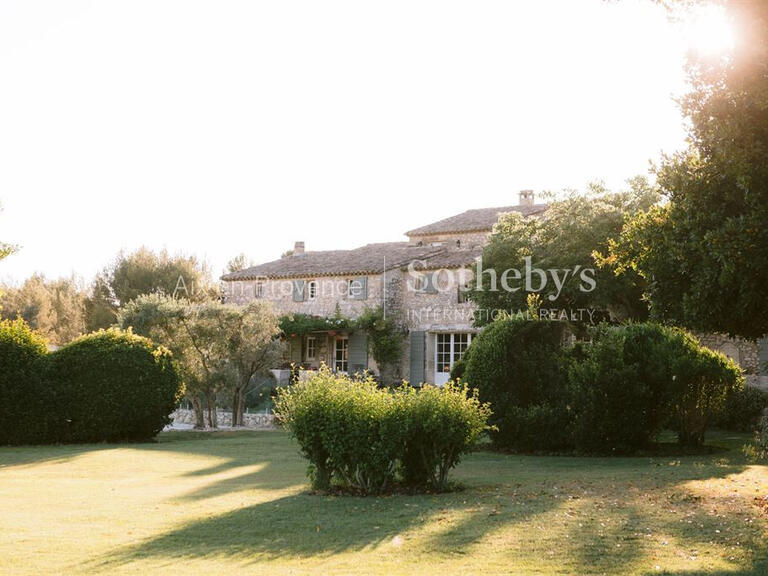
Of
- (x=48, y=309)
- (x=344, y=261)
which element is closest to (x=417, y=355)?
(x=344, y=261)

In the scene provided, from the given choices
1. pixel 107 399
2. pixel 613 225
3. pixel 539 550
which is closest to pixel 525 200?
pixel 613 225

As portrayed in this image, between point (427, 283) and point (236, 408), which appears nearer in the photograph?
point (236, 408)

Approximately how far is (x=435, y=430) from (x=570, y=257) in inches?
620

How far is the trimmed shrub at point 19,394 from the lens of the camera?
21766 millimetres

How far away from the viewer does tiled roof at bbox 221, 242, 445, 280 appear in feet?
130

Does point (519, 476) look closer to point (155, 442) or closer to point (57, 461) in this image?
point (57, 461)

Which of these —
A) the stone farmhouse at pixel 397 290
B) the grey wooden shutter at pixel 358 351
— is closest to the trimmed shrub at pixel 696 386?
the stone farmhouse at pixel 397 290

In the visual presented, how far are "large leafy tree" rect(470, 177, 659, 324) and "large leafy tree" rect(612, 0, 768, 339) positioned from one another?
44.1 ft

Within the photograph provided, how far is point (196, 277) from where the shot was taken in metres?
56.5

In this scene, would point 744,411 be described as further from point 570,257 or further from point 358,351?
point 358,351

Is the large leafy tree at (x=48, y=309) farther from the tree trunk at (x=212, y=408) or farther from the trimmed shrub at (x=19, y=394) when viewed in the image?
the trimmed shrub at (x=19, y=394)

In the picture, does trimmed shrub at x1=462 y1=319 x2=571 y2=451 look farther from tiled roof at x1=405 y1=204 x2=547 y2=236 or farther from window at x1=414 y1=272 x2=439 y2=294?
tiled roof at x1=405 y1=204 x2=547 y2=236

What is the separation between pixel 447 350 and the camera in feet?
124

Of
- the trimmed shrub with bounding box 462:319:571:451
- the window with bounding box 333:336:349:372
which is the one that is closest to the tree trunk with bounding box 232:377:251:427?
the trimmed shrub with bounding box 462:319:571:451
